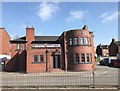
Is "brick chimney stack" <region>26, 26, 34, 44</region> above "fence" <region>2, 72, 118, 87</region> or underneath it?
above

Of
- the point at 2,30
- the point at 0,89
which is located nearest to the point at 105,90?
the point at 0,89

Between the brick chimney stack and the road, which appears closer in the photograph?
the road

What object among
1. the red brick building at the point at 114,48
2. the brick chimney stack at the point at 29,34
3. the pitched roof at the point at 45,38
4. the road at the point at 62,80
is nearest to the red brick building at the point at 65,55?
the brick chimney stack at the point at 29,34

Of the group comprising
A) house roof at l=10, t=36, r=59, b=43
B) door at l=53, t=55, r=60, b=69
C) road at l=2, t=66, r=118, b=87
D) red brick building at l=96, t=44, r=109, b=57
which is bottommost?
road at l=2, t=66, r=118, b=87

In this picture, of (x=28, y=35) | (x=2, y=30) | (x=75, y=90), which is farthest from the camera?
(x=2, y=30)

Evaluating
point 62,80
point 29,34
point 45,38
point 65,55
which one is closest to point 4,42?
point 29,34

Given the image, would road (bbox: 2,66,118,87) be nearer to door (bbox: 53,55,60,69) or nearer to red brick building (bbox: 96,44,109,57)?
door (bbox: 53,55,60,69)

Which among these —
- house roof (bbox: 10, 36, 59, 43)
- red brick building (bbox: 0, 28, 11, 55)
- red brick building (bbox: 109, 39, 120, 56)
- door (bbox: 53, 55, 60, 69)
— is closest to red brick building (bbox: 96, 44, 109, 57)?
red brick building (bbox: 109, 39, 120, 56)

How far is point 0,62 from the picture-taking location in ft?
120

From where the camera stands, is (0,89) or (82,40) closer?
(0,89)

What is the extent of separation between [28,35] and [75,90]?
3031 centimetres

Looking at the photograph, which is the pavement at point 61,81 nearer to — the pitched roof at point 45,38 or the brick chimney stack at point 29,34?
the brick chimney stack at point 29,34

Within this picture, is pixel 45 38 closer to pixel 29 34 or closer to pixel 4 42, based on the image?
pixel 29 34

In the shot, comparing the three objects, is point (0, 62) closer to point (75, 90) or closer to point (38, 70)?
point (38, 70)
